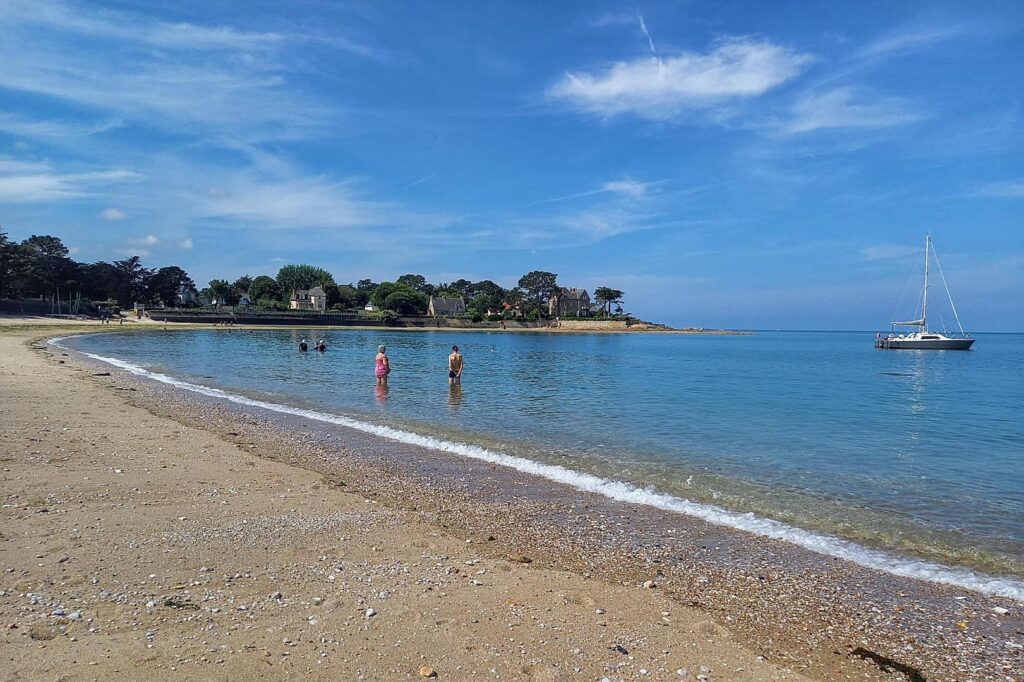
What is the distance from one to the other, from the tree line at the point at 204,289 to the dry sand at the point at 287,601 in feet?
375

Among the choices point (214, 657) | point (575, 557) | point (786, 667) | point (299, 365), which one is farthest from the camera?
point (299, 365)

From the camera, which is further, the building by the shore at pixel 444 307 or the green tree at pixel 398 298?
the building by the shore at pixel 444 307

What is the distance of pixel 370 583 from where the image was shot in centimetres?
561

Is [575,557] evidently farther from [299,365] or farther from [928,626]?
[299,365]

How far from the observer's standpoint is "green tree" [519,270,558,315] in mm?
178625

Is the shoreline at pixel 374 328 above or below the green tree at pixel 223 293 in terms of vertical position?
Answer: below

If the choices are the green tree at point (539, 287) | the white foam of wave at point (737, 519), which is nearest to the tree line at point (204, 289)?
the green tree at point (539, 287)

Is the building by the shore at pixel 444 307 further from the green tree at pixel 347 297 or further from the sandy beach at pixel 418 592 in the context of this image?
the sandy beach at pixel 418 592

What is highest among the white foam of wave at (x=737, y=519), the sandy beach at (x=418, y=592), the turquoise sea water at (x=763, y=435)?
the sandy beach at (x=418, y=592)

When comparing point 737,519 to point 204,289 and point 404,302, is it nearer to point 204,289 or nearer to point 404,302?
point 404,302

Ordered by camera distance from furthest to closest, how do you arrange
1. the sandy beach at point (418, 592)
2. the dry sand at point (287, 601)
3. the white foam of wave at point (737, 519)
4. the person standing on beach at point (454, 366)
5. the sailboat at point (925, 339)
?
the sailboat at point (925, 339) < the person standing on beach at point (454, 366) < the white foam of wave at point (737, 519) < the sandy beach at point (418, 592) < the dry sand at point (287, 601)

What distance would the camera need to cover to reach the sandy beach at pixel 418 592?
436 cm

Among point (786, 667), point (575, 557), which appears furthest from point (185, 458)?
point (786, 667)

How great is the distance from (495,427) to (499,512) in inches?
312
